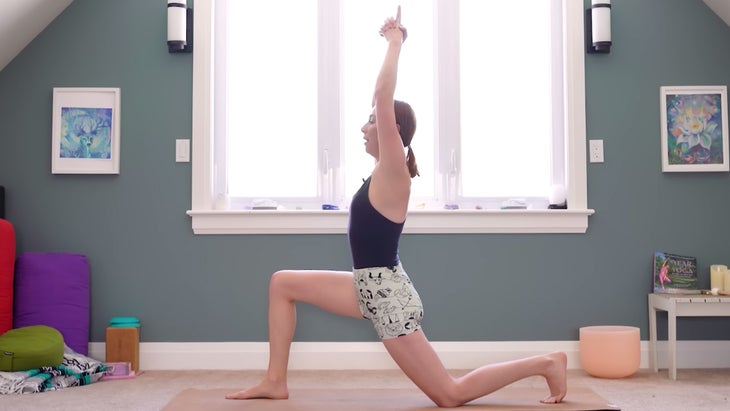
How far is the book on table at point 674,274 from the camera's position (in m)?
3.86

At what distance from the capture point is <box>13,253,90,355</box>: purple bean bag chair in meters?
3.75

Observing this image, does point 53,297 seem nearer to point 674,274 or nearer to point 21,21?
point 21,21

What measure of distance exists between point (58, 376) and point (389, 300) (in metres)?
1.70

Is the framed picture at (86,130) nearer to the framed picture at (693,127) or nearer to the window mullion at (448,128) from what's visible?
the window mullion at (448,128)

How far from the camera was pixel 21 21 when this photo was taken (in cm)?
377

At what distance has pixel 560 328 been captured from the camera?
12.9ft

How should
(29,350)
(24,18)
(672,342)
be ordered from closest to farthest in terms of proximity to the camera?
(29,350) → (672,342) → (24,18)

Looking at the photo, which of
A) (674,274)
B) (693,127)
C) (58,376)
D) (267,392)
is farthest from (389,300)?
(693,127)

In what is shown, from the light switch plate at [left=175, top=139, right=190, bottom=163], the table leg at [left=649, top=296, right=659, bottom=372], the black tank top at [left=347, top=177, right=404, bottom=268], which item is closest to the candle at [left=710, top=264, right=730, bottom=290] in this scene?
the table leg at [left=649, top=296, right=659, bottom=372]

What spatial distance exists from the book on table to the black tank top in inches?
74.6

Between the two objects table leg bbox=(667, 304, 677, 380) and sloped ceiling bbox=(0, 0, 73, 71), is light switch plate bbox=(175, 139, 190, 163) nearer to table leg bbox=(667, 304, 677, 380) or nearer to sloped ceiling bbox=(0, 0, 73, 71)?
sloped ceiling bbox=(0, 0, 73, 71)

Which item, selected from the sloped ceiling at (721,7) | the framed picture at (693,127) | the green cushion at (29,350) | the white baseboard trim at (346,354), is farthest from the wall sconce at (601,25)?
the green cushion at (29,350)

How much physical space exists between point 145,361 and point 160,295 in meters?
0.33

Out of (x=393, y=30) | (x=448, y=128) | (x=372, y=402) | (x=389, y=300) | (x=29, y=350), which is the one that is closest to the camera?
(x=393, y=30)
